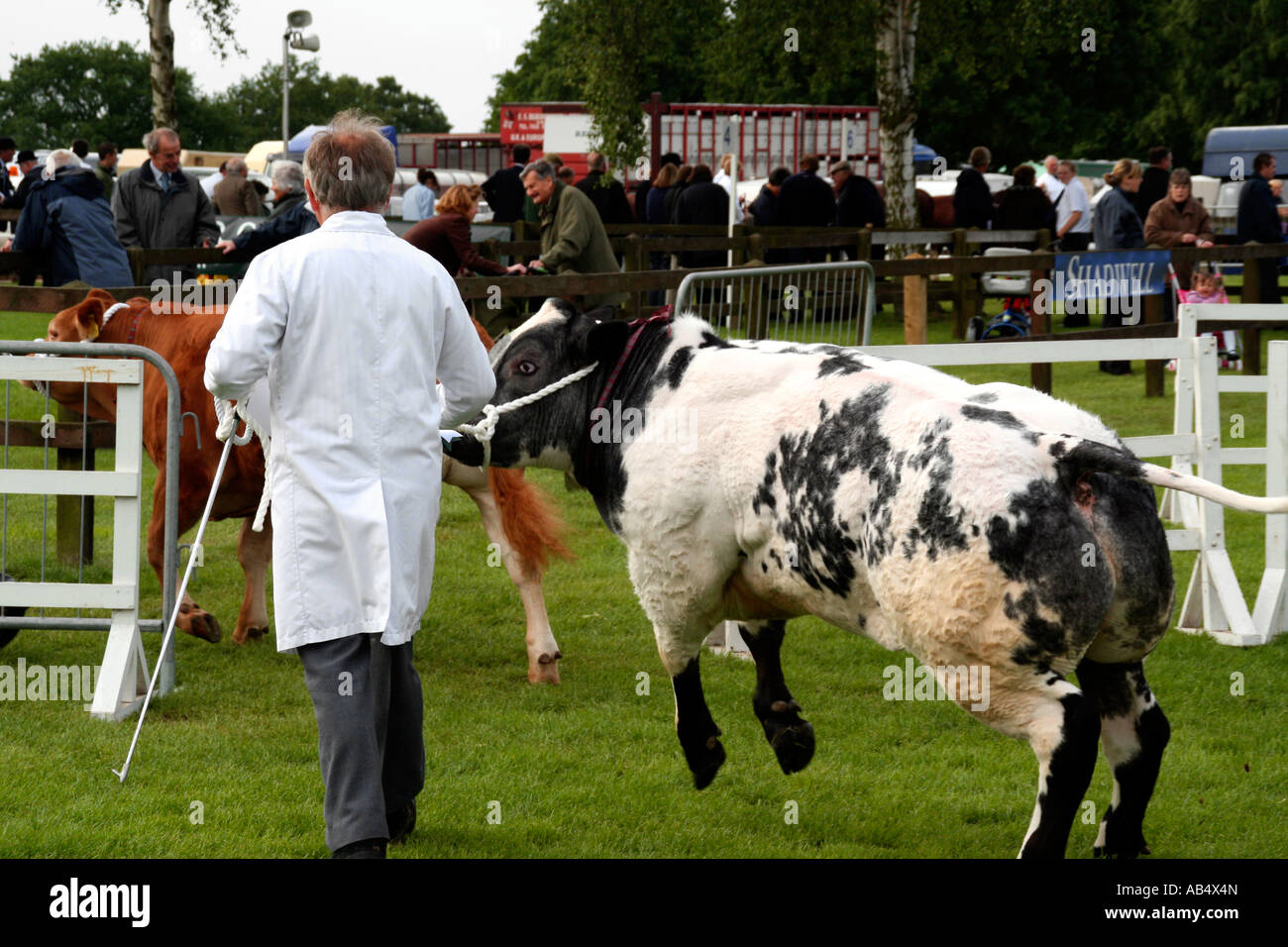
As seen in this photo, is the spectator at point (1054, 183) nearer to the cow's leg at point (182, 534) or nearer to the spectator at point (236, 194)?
the spectator at point (236, 194)

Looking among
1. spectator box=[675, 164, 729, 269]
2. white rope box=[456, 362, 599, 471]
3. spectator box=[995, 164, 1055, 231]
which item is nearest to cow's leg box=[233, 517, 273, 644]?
white rope box=[456, 362, 599, 471]

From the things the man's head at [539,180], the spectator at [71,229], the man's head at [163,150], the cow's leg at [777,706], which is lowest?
the cow's leg at [777,706]

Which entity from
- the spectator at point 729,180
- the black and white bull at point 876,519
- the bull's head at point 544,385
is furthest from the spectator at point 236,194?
the black and white bull at point 876,519

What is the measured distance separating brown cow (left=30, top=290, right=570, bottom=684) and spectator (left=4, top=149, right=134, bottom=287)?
377 centimetres

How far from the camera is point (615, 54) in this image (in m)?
25.1

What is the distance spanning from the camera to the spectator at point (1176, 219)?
56.1 ft

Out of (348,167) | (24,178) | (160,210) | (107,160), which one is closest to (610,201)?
(107,160)

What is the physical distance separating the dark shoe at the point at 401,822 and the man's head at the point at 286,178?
643 centimetres

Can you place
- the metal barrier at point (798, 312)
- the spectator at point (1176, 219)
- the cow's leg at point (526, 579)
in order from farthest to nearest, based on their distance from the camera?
the spectator at point (1176, 219) < the metal barrier at point (798, 312) < the cow's leg at point (526, 579)

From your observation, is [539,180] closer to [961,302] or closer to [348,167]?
[961,302]

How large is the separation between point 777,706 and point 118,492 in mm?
2945

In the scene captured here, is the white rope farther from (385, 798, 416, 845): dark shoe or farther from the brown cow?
the brown cow

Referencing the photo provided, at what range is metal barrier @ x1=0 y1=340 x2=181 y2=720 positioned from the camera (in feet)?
20.6
